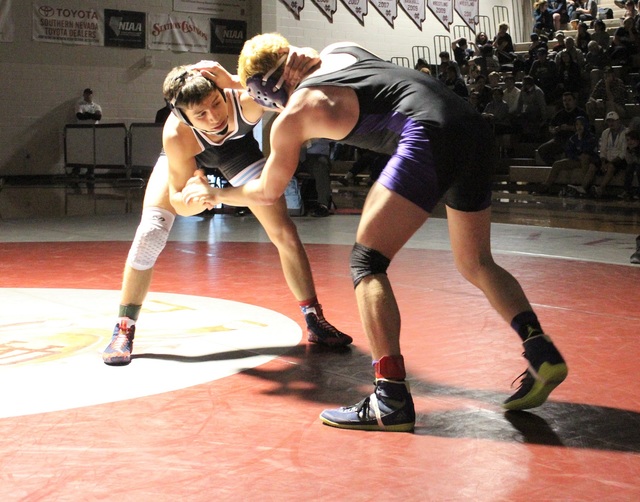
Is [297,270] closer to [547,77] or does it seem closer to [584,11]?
[547,77]

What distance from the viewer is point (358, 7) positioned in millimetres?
19422

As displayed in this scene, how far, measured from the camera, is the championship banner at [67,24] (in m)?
16.8

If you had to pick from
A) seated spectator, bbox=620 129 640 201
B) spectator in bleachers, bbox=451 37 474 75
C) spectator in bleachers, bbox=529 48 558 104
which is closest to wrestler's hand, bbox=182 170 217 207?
seated spectator, bbox=620 129 640 201

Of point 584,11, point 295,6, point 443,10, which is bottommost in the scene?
point 295,6

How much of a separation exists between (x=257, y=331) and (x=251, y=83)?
5.02ft

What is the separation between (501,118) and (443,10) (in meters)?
7.54

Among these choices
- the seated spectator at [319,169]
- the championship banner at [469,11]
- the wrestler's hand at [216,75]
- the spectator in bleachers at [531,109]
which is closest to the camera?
the wrestler's hand at [216,75]

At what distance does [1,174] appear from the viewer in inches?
676

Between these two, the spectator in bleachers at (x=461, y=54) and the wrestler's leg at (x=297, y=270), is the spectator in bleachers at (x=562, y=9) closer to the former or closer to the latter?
the spectator in bleachers at (x=461, y=54)

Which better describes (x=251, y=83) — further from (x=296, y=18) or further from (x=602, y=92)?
(x=296, y=18)

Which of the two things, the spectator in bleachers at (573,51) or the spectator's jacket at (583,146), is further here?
the spectator in bleachers at (573,51)

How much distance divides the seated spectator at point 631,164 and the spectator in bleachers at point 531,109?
9.32ft

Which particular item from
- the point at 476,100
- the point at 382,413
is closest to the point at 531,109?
the point at 476,100

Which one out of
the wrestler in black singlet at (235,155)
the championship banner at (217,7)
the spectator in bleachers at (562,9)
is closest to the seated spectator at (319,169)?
the wrestler in black singlet at (235,155)
